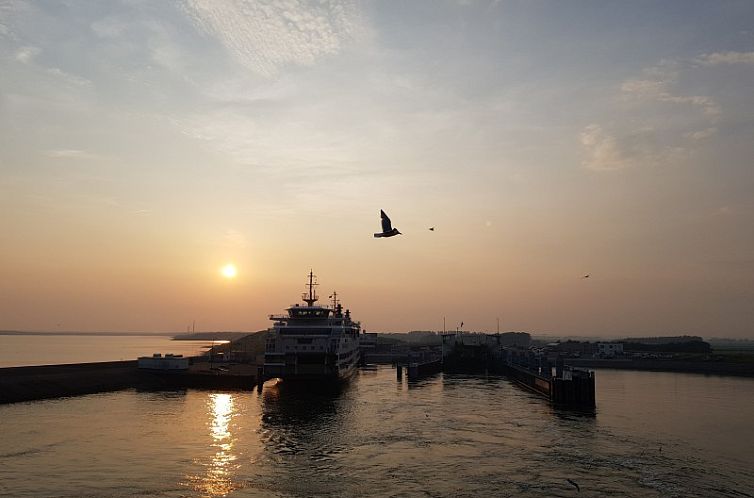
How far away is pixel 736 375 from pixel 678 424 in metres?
80.9

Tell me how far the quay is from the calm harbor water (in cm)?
337

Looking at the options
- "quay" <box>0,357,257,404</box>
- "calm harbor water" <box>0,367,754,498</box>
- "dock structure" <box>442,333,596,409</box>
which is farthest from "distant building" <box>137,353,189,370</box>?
"dock structure" <box>442,333,596,409</box>

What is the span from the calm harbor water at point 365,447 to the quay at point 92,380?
11.0 ft

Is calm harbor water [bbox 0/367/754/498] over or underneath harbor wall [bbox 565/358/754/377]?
over

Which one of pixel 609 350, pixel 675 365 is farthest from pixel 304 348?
pixel 609 350

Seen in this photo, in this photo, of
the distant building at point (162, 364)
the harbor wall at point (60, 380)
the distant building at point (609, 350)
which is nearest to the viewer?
the harbor wall at point (60, 380)

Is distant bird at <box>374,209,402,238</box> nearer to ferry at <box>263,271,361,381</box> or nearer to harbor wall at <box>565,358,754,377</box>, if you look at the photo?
ferry at <box>263,271,361,381</box>

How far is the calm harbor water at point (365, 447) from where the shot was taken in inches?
1109

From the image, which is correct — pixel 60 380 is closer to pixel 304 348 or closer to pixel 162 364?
pixel 162 364

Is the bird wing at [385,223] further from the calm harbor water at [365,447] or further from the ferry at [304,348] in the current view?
the ferry at [304,348]

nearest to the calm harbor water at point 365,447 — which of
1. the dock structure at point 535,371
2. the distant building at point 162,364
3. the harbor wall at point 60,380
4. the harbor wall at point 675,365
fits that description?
the dock structure at point 535,371

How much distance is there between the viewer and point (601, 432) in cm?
4431

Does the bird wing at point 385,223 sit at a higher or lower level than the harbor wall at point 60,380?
higher

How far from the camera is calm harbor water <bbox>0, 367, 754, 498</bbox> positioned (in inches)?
1109
